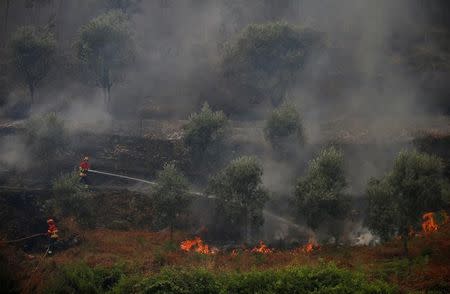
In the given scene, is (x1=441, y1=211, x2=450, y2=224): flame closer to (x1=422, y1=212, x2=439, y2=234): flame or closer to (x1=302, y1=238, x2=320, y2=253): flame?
(x1=422, y1=212, x2=439, y2=234): flame

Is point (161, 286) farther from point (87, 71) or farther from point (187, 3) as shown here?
point (187, 3)

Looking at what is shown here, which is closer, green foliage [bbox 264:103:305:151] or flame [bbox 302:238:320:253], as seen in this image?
flame [bbox 302:238:320:253]

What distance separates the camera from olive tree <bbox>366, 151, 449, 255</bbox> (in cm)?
3750

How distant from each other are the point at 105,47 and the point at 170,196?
38.8 meters

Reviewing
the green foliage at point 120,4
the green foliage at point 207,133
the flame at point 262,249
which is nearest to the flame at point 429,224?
the flame at point 262,249

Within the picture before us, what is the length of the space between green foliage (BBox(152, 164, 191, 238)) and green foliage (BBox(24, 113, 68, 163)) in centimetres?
2326

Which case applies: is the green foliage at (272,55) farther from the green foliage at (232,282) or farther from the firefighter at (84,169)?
the green foliage at (232,282)

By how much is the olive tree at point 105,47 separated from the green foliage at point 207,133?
2417cm

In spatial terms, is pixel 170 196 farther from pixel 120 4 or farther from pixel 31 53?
pixel 120 4

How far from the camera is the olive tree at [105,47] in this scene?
232 ft

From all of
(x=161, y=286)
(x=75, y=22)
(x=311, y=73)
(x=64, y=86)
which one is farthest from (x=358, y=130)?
(x=75, y=22)

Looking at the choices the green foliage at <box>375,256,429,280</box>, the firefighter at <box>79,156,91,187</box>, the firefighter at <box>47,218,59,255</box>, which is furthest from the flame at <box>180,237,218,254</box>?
the firefighter at <box>79,156,91,187</box>

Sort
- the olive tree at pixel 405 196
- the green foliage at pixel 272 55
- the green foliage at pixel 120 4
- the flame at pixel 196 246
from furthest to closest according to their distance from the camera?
the green foliage at pixel 120 4
the green foliage at pixel 272 55
the flame at pixel 196 246
the olive tree at pixel 405 196

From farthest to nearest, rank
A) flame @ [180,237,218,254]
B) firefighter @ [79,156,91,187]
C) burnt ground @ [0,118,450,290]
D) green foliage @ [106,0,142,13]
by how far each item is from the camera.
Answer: green foliage @ [106,0,142,13], firefighter @ [79,156,91,187], flame @ [180,237,218,254], burnt ground @ [0,118,450,290]
